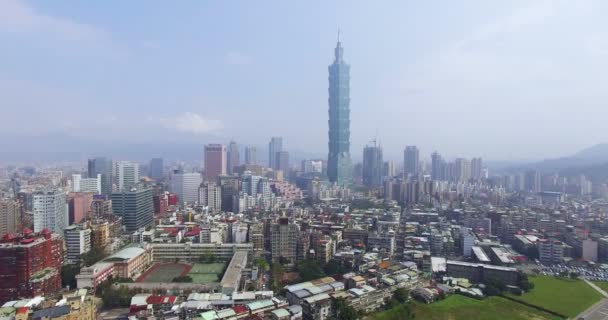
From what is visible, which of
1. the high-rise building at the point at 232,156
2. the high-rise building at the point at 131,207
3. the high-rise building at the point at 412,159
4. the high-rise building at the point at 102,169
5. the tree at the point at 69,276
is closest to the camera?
the tree at the point at 69,276

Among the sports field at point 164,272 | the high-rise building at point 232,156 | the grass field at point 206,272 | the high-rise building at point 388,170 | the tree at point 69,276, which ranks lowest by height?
the sports field at point 164,272

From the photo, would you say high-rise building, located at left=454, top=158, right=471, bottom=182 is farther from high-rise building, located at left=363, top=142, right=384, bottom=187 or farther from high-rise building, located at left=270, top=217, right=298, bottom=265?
high-rise building, located at left=270, top=217, right=298, bottom=265

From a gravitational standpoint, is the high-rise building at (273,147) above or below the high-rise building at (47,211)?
above

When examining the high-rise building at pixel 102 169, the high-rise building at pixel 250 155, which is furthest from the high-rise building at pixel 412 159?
the high-rise building at pixel 102 169

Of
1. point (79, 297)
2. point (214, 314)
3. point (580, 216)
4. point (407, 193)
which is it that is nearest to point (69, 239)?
point (79, 297)

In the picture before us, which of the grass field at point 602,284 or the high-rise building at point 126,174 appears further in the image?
the high-rise building at point 126,174

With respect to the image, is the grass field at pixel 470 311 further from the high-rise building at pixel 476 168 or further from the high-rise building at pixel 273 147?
the high-rise building at pixel 273 147
